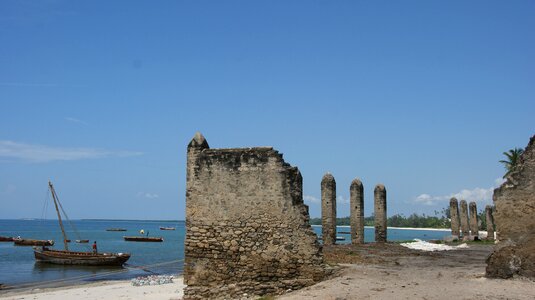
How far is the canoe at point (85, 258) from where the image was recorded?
41.5m

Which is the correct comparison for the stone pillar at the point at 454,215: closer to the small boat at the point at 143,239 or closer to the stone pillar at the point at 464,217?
the stone pillar at the point at 464,217

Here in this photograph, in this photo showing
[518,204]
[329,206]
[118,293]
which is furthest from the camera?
[329,206]

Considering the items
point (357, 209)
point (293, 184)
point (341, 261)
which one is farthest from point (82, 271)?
point (293, 184)

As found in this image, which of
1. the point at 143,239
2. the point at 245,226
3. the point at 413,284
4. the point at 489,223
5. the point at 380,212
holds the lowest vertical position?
the point at 143,239

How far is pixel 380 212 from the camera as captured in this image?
29078 millimetres

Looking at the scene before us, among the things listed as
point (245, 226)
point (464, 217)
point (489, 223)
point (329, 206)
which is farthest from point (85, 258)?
point (245, 226)

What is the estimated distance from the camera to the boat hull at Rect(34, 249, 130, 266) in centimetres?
4150

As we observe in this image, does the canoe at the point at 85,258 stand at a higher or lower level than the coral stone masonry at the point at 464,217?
lower

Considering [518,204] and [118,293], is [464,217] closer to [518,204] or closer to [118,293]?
[518,204]

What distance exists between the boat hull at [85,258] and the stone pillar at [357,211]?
21919mm

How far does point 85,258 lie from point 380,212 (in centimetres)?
2450

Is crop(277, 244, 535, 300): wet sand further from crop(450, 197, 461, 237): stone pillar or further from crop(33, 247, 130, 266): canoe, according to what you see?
crop(33, 247, 130, 266): canoe

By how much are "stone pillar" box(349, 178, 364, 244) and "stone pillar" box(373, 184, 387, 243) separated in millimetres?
1816

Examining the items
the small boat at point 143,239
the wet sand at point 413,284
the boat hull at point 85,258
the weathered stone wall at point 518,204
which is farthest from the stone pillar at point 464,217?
the small boat at point 143,239
